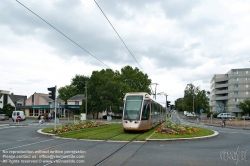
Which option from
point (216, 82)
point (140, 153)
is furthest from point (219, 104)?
point (140, 153)

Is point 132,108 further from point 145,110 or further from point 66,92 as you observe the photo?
point 66,92

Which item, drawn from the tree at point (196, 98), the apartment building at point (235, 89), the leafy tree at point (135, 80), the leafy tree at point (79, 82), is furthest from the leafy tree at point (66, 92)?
the apartment building at point (235, 89)

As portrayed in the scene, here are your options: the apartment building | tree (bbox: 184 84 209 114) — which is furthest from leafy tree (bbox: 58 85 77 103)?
the apartment building

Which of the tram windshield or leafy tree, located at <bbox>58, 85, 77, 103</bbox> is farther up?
leafy tree, located at <bbox>58, 85, 77, 103</bbox>

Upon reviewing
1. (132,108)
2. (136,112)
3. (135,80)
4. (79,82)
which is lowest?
(136,112)

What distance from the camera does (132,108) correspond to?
21.0 meters

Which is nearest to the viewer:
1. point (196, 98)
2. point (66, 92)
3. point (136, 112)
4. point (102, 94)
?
point (136, 112)

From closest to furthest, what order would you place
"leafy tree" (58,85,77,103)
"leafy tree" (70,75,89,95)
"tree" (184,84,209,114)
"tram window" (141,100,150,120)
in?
"tram window" (141,100,150,120)
"tree" (184,84,209,114)
"leafy tree" (70,75,89,95)
"leafy tree" (58,85,77,103)

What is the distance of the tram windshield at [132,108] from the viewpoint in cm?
2058

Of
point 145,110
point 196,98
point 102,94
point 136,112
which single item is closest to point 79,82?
point 102,94

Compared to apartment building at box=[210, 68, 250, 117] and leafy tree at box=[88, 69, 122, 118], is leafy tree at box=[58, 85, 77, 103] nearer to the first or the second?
leafy tree at box=[88, 69, 122, 118]

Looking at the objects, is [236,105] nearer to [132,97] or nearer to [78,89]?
[78,89]

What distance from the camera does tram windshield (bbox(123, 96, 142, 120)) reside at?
20578 mm

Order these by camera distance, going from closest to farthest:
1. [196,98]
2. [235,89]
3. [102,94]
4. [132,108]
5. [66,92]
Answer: [132,108], [102,94], [196,98], [235,89], [66,92]
